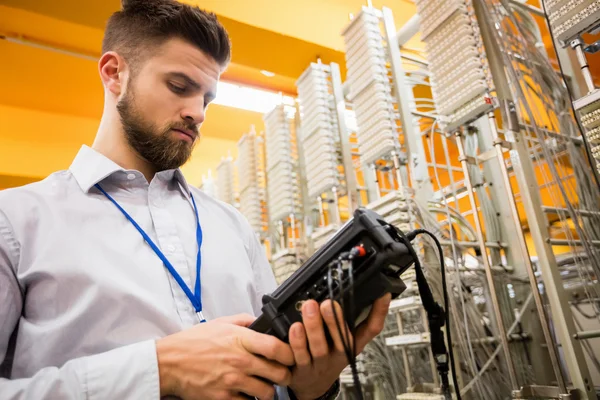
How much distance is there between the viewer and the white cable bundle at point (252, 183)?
13.2ft

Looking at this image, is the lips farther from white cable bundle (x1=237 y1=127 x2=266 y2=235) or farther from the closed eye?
white cable bundle (x1=237 y1=127 x2=266 y2=235)

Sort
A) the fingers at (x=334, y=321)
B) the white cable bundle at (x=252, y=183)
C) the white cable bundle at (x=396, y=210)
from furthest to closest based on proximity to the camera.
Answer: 1. the white cable bundle at (x=252, y=183)
2. the white cable bundle at (x=396, y=210)
3. the fingers at (x=334, y=321)

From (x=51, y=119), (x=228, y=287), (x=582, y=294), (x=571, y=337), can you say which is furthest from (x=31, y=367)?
(x=51, y=119)

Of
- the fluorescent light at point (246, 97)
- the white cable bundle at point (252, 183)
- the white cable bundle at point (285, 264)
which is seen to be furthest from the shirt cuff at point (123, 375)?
the fluorescent light at point (246, 97)

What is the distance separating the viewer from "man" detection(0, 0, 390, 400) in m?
0.74

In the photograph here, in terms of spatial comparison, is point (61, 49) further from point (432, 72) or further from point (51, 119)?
point (432, 72)

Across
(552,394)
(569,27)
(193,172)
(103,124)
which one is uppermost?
(193,172)

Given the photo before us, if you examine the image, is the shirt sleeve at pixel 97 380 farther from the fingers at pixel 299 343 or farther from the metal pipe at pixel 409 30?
the metal pipe at pixel 409 30

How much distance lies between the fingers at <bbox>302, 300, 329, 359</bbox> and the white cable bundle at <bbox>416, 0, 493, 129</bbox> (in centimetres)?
171

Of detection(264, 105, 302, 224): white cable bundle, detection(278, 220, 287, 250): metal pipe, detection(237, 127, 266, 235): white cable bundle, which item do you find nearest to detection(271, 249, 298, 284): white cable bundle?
detection(278, 220, 287, 250): metal pipe

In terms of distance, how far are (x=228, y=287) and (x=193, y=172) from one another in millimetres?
5104

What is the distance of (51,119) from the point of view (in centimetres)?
491

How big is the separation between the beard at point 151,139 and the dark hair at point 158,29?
154 mm

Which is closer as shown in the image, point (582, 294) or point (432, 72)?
point (432, 72)
